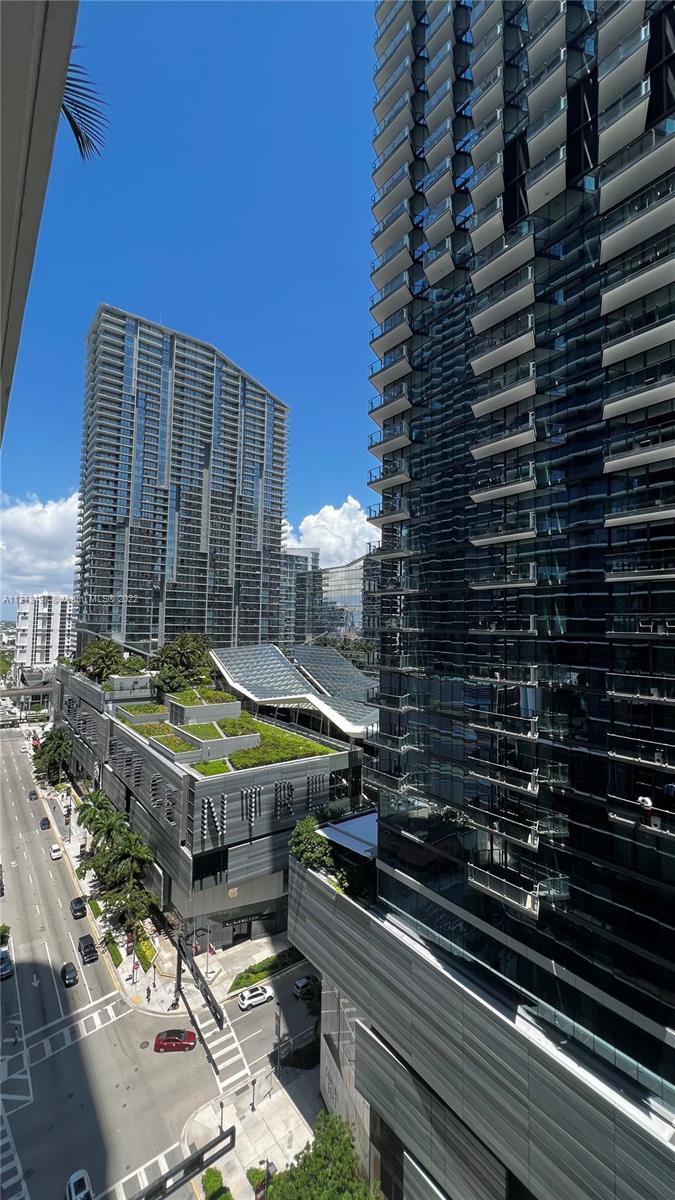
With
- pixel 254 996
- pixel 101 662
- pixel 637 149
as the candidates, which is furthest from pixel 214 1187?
pixel 101 662

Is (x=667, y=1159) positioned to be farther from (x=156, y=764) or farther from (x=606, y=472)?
(x=156, y=764)

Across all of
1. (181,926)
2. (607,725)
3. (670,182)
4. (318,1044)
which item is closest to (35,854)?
(181,926)

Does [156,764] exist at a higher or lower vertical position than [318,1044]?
higher

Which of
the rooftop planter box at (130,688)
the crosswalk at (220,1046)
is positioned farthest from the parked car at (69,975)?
the rooftop planter box at (130,688)

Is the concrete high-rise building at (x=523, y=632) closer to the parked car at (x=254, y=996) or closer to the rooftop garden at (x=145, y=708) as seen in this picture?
the parked car at (x=254, y=996)

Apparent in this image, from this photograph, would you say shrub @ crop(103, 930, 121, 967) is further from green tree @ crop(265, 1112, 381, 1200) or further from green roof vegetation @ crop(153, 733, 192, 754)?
green tree @ crop(265, 1112, 381, 1200)

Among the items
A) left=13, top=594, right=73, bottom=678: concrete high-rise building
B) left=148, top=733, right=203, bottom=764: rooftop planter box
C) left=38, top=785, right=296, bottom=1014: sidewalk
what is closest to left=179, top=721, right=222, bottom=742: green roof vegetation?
left=148, top=733, right=203, bottom=764: rooftop planter box

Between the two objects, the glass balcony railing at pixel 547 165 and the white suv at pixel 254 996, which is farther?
the white suv at pixel 254 996
